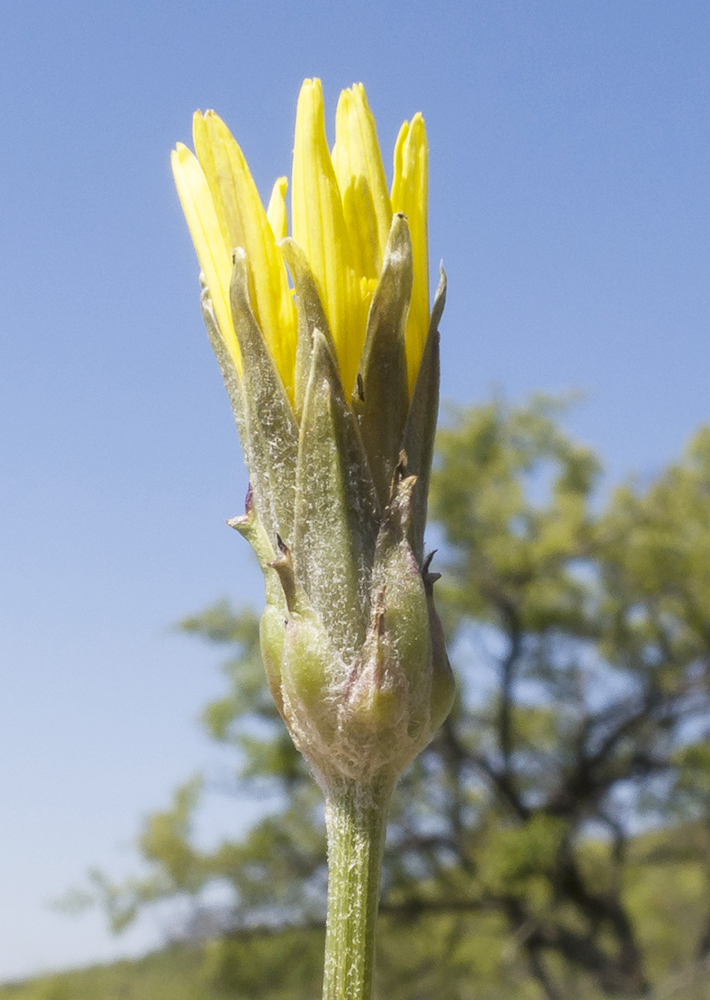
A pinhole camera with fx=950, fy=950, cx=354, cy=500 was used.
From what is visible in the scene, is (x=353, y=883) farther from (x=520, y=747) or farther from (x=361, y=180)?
(x=520, y=747)

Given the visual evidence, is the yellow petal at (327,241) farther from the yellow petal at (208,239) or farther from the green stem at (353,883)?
the green stem at (353,883)

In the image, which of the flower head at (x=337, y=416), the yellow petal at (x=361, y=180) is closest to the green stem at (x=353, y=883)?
the flower head at (x=337, y=416)

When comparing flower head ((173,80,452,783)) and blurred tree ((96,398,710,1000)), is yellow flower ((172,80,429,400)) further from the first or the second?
blurred tree ((96,398,710,1000))

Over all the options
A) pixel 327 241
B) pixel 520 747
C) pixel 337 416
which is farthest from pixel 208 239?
pixel 520 747

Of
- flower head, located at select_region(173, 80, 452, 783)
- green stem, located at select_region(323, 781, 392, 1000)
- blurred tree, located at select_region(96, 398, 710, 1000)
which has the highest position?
blurred tree, located at select_region(96, 398, 710, 1000)

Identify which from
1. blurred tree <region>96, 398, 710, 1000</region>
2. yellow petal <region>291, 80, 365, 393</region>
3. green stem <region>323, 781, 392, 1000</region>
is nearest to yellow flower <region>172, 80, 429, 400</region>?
yellow petal <region>291, 80, 365, 393</region>

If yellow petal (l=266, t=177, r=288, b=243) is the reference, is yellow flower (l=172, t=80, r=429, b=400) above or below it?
below
